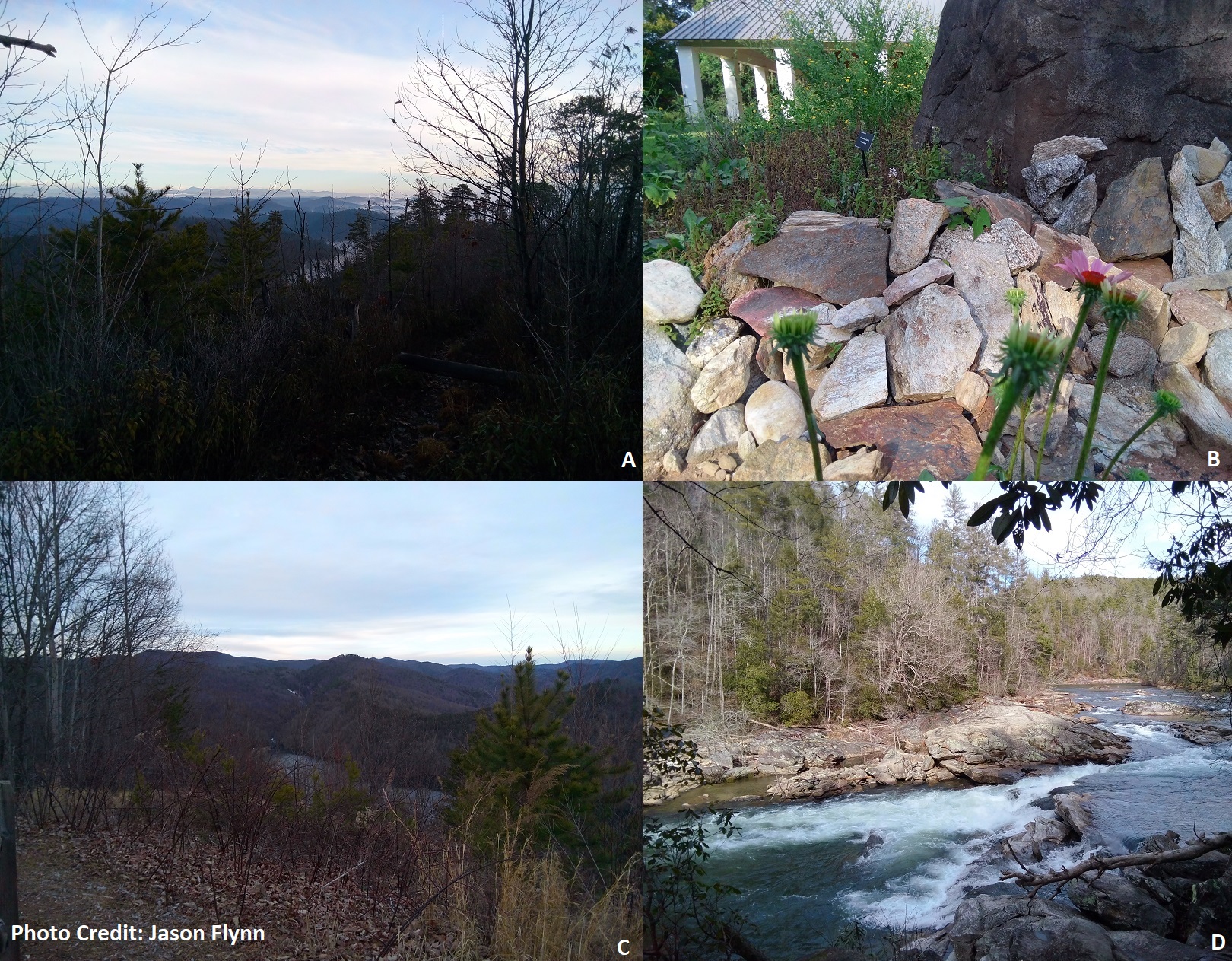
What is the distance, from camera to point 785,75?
10.1ft

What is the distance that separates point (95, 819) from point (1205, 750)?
12.4ft

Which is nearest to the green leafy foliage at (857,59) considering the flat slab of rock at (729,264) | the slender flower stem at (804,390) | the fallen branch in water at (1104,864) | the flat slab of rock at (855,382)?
the flat slab of rock at (729,264)

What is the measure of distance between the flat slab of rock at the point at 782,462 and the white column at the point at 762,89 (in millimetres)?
1108

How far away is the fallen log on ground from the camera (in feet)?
9.95

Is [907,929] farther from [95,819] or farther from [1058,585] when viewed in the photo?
[95,819]

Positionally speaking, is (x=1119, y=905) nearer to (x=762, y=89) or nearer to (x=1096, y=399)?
(x=1096, y=399)

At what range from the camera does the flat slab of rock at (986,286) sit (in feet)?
9.38

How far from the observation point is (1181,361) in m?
2.83

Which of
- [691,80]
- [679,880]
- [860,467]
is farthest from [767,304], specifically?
[679,880]

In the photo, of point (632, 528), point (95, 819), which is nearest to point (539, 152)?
point (632, 528)

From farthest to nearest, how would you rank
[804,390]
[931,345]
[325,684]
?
[325,684] < [931,345] < [804,390]

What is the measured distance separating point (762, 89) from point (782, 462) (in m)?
1.26

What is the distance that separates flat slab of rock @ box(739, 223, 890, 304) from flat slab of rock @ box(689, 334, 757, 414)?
24 cm

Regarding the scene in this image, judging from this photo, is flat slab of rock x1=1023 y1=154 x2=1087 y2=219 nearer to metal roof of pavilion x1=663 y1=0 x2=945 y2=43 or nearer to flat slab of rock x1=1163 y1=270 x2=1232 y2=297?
flat slab of rock x1=1163 y1=270 x2=1232 y2=297
